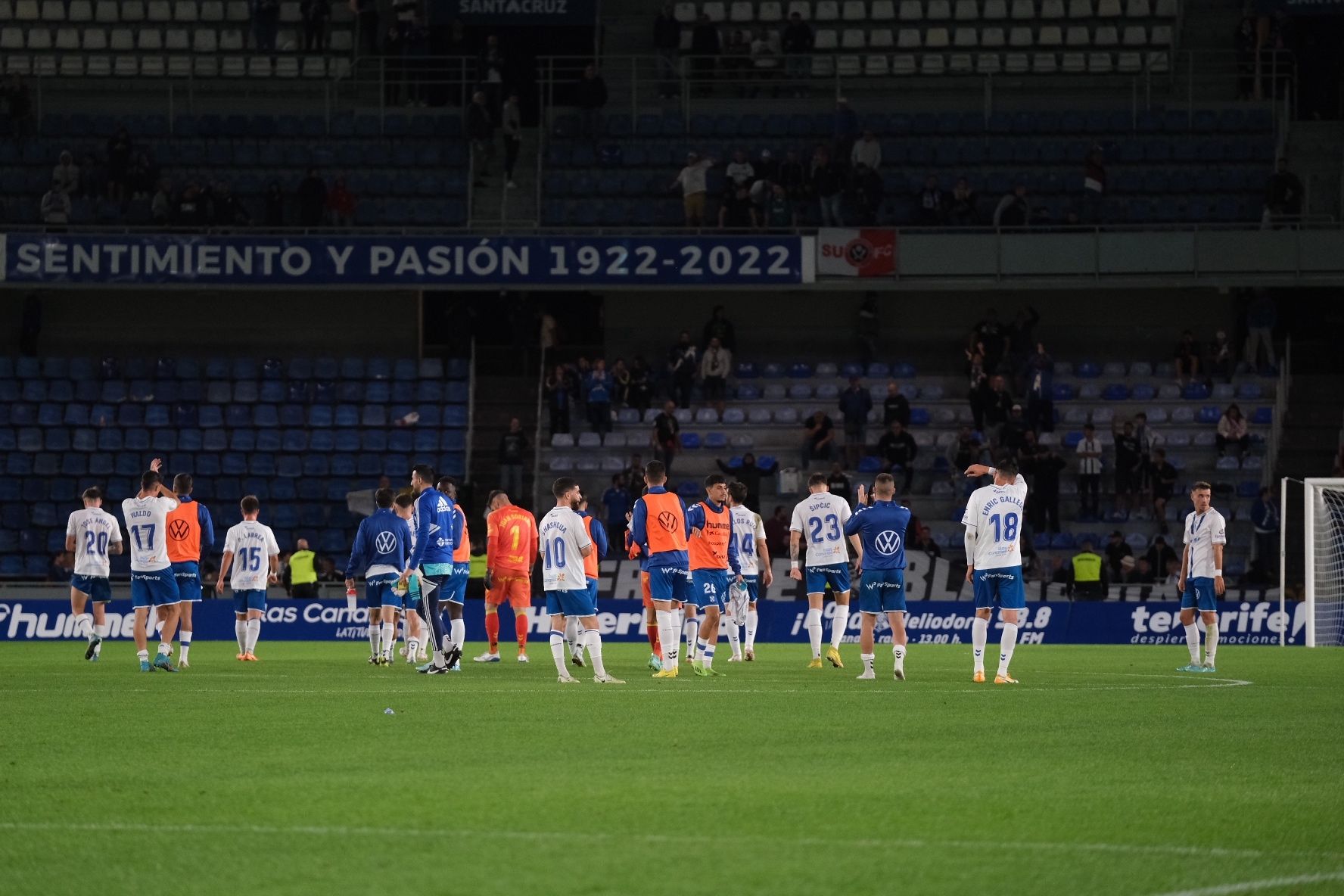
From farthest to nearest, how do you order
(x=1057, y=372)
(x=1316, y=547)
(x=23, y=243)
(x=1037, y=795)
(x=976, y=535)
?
(x=1057, y=372), (x=23, y=243), (x=1316, y=547), (x=976, y=535), (x=1037, y=795)

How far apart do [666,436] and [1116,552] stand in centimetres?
894

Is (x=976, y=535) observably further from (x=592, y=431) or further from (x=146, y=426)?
(x=146, y=426)

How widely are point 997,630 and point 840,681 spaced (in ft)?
46.8

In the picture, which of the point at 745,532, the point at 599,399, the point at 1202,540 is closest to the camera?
the point at 1202,540

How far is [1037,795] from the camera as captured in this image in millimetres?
10031

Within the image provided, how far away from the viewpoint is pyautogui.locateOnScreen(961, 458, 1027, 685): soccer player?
19.4 m

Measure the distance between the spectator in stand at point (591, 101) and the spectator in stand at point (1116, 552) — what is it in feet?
48.5

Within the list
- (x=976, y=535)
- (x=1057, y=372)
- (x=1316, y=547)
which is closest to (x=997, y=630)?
(x=1316, y=547)

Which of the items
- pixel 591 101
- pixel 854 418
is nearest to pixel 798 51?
pixel 591 101

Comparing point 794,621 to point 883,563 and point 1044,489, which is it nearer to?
point 1044,489

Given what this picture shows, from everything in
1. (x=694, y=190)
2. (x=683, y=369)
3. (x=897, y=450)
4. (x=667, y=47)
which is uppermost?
(x=667, y=47)

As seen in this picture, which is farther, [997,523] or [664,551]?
[664,551]

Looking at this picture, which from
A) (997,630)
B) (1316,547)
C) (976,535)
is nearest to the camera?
(976,535)

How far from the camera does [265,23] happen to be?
42281mm
